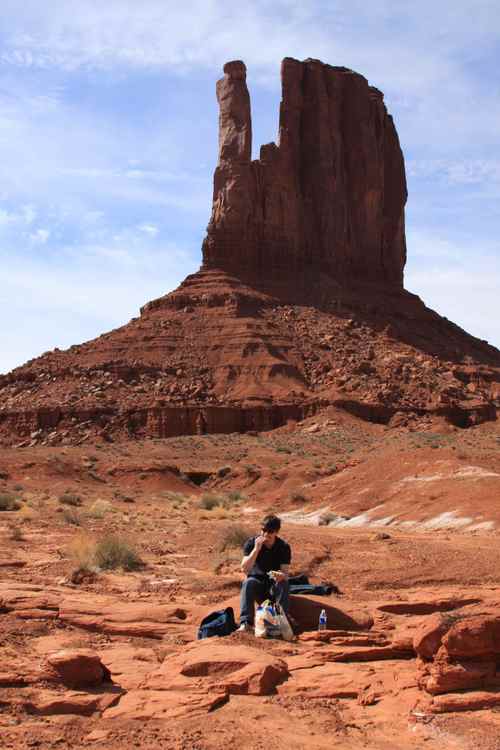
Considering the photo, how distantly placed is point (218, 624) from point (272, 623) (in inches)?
22.8

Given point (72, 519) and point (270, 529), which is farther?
point (72, 519)

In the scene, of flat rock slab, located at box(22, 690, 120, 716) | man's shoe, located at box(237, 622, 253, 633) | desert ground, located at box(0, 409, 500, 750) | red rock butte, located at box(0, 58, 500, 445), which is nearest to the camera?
desert ground, located at box(0, 409, 500, 750)

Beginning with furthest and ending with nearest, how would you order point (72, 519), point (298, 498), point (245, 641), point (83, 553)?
point (298, 498) < point (72, 519) < point (83, 553) < point (245, 641)

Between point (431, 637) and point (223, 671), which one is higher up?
point (431, 637)

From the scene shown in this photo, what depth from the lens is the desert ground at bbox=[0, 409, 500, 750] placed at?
751 cm

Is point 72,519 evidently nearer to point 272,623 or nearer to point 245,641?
point 272,623

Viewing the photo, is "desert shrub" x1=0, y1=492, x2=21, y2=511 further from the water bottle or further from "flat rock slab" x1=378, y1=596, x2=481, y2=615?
the water bottle

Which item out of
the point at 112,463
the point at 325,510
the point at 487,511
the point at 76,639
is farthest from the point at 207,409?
the point at 76,639

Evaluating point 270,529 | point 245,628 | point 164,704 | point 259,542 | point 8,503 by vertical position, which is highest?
Result: point 270,529

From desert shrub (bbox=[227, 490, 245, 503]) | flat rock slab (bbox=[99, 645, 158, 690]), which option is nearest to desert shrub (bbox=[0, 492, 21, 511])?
desert shrub (bbox=[227, 490, 245, 503])

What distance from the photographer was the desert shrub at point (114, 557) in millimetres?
15742

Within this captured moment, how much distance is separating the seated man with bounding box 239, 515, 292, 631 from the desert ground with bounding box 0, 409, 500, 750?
42 cm

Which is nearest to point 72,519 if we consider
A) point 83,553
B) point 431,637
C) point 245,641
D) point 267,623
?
point 83,553

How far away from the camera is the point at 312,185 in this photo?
82688 millimetres
